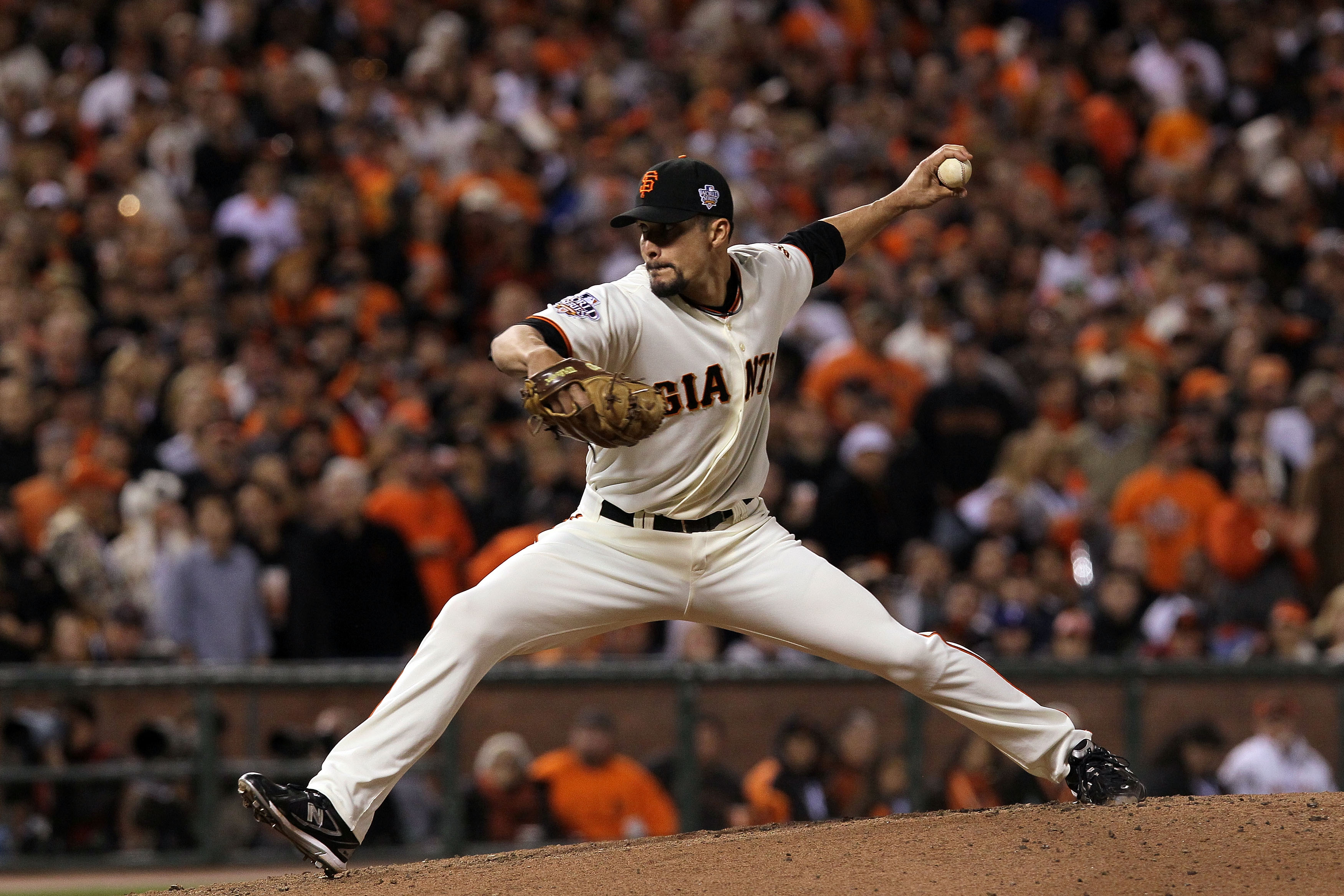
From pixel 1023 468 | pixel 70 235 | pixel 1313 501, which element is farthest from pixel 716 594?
pixel 70 235

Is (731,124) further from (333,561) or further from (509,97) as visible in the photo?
(333,561)

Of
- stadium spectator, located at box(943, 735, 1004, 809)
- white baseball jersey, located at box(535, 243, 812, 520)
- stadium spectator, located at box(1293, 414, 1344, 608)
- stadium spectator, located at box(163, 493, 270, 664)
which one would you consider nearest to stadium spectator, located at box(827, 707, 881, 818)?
stadium spectator, located at box(943, 735, 1004, 809)

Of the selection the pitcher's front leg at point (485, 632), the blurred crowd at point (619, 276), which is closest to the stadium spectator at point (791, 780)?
the blurred crowd at point (619, 276)

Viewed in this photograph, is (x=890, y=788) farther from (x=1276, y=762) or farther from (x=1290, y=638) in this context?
(x=1290, y=638)

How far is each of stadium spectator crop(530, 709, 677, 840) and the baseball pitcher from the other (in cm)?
335

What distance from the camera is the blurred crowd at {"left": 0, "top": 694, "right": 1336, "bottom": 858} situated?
8297 mm

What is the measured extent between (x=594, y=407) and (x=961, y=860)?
1.68 metres

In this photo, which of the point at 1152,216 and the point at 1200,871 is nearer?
the point at 1200,871

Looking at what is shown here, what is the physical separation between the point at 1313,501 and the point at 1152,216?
12.7 feet

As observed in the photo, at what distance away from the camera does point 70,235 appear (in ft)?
36.4

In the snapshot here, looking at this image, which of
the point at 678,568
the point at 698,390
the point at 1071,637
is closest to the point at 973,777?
the point at 1071,637

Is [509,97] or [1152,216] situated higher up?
[509,97]

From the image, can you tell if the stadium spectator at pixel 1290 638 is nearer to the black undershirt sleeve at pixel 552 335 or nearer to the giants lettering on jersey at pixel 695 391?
the giants lettering on jersey at pixel 695 391

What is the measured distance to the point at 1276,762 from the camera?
8484mm
